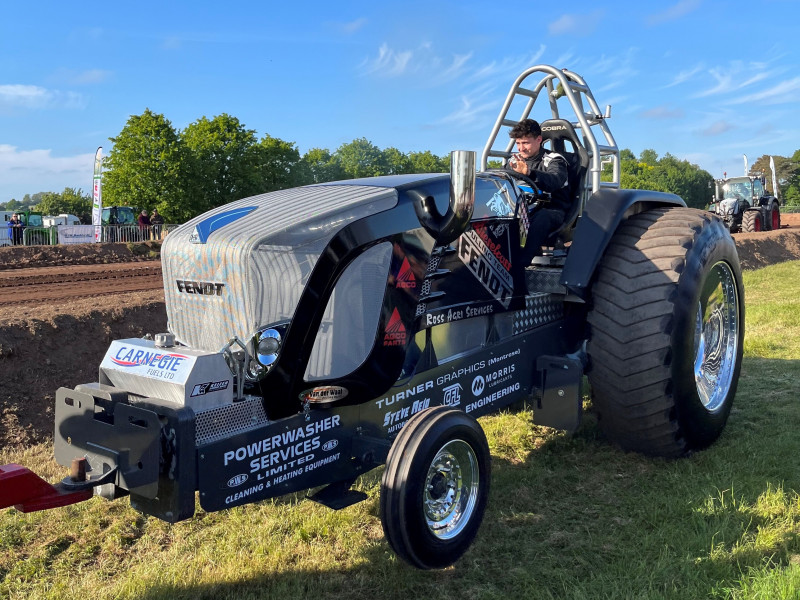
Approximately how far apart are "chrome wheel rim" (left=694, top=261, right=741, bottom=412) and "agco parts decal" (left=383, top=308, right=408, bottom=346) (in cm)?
219

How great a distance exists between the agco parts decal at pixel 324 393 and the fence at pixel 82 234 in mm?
22359

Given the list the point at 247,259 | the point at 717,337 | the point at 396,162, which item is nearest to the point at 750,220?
the point at 717,337

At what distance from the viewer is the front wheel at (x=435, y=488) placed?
278 centimetres

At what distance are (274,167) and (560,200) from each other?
45182 mm

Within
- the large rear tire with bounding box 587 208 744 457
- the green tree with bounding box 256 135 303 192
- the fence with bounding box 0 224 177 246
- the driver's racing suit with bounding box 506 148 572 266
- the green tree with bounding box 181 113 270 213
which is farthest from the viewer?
the green tree with bounding box 256 135 303 192

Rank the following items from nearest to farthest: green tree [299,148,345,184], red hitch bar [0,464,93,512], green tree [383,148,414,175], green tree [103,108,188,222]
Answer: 1. red hitch bar [0,464,93,512]
2. green tree [103,108,188,222]
3. green tree [299,148,345,184]
4. green tree [383,148,414,175]

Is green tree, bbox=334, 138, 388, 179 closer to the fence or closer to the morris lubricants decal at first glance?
the fence

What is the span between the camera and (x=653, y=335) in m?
3.96

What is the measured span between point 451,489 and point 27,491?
1671 mm

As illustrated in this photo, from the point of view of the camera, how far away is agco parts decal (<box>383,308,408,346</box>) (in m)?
3.13

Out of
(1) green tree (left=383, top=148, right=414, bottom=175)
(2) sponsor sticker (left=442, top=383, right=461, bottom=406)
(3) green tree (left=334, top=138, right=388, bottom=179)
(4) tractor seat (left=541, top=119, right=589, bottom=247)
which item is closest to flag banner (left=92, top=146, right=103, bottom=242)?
(4) tractor seat (left=541, top=119, right=589, bottom=247)

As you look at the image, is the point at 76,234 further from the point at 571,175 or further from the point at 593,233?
the point at 593,233

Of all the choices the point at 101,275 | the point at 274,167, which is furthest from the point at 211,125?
the point at 101,275

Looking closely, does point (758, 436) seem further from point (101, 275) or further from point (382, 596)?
point (101, 275)
